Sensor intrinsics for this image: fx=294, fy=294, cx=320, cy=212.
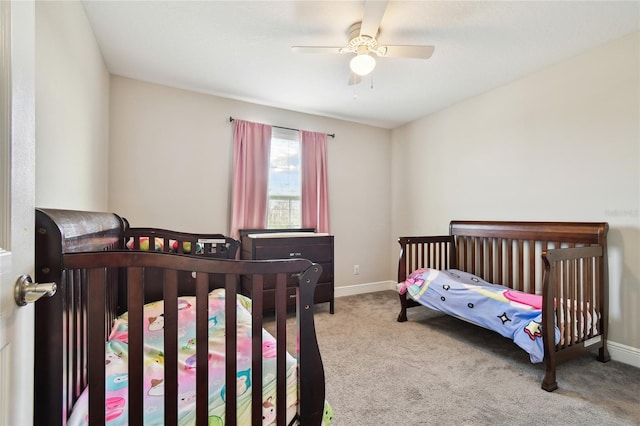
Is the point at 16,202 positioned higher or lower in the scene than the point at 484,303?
higher

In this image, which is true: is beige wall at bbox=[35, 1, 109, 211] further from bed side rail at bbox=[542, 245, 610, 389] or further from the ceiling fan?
bed side rail at bbox=[542, 245, 610, 389]

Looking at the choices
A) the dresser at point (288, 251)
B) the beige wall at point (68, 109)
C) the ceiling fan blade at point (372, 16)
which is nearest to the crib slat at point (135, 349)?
the beige wall at point (68, 109)

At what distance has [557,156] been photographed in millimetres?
2414

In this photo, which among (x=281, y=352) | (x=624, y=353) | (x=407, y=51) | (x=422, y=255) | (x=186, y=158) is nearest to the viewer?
(x=281, y=352)

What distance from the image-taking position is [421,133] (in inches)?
145

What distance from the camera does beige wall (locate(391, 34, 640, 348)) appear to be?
2.04 metres

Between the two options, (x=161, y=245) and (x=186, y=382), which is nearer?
(x=186, y=382)

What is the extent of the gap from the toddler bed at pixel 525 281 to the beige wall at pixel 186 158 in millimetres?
1214

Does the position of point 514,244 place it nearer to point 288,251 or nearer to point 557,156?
Answer: point 557,156

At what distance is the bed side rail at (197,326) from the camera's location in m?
0.77

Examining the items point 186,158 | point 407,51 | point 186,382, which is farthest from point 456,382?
point 186,158

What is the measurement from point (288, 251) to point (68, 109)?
1902mm

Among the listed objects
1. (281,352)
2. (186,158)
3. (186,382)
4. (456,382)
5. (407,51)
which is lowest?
(456,382)

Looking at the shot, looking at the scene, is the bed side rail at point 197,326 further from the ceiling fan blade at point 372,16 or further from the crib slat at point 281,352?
the ceiling fan blade at point 372,16
